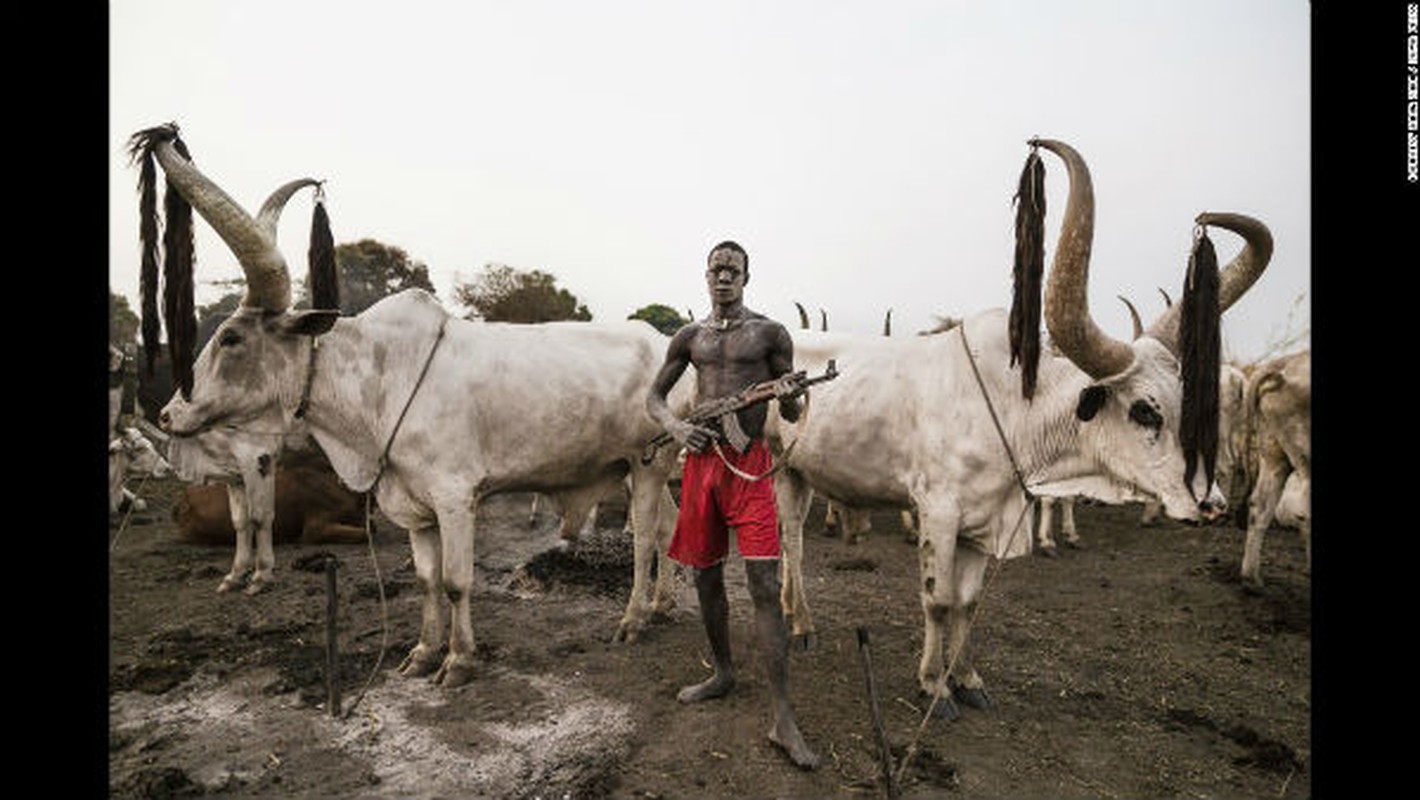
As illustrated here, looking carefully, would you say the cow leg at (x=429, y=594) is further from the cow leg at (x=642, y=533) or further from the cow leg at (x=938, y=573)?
the cow leg at (x=938, y=573)

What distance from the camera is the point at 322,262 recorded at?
18.6 feet

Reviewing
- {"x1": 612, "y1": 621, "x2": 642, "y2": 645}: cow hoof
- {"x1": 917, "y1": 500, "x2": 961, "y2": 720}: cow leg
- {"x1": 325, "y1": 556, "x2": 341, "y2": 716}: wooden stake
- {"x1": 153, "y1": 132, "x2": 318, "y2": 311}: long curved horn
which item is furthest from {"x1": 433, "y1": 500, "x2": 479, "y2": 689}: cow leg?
{"x1": 917, "y1": 500, "x2": 961, "y2": 720}: cow leg

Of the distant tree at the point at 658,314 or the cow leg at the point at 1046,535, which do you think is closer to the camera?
the cow leg at the point at 1046,535

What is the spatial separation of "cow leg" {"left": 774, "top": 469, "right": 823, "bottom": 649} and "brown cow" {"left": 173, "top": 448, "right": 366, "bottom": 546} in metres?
5.62

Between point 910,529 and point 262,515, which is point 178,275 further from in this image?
point 910,529

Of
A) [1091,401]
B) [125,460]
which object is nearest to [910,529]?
[1091,401]

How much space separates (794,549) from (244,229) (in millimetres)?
4240

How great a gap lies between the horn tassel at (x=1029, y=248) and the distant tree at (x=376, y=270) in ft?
82.3

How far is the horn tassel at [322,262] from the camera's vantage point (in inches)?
219

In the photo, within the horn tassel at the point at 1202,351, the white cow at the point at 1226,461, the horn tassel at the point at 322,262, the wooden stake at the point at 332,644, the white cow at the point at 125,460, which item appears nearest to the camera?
the horn tassel at the point at 1202,351

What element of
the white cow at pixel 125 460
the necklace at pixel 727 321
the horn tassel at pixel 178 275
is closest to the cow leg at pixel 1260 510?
the necklace at pixel 727 321

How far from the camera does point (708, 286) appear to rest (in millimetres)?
4133
